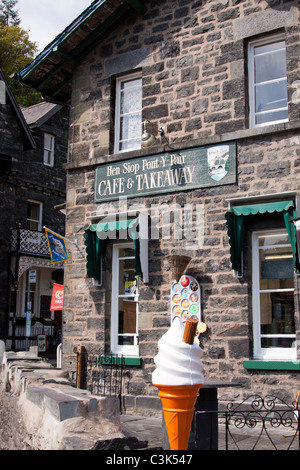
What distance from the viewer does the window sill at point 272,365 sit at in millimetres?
7816

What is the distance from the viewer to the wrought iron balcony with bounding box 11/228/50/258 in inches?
925

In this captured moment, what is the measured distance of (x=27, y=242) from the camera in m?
23.9

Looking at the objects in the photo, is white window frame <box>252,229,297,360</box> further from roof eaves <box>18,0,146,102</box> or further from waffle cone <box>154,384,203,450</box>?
roof eaves <box>18,0,146,102</box>

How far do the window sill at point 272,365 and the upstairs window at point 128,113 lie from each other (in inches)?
176

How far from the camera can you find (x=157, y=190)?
31.7 feet

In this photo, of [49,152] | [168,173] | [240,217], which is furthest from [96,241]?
[49,152]

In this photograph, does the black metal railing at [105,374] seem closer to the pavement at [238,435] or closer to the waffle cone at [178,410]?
the pavement at [238,435]

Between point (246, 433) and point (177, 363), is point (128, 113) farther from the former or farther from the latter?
point (177, 363)

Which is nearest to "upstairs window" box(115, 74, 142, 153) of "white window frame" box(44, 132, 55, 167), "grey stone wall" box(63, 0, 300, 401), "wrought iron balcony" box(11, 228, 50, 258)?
"grey stone wall" box(63, 0, 300, 401)

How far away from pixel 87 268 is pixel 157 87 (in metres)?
3.50

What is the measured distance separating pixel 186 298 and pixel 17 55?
29827mm

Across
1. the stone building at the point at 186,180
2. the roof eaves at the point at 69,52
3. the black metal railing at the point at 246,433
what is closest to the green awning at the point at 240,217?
the stone building at the point at 186,180

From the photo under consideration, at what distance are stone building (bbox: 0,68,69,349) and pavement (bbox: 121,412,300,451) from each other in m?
14.6

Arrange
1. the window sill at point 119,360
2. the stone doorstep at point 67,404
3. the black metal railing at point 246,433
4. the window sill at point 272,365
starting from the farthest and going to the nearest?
1. the window sill at point 119,360
2. the window sill at point 272,365
3. the black metal railing at point 246,433
4. the stone doorstep at point 67,404
